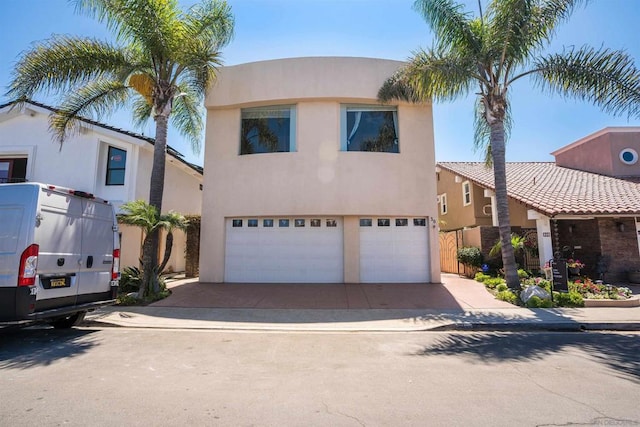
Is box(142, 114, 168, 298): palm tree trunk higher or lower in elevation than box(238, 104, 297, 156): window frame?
lower

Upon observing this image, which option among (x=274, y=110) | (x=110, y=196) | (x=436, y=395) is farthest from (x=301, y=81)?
(x=436, y=395)

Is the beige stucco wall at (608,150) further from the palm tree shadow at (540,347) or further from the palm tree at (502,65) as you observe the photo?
the palm tree shadow at (540,347)

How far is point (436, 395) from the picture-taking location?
4.25 metres

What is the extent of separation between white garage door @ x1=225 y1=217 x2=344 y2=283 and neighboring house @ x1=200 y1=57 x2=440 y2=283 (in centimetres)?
4

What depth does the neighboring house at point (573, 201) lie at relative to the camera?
13.7m

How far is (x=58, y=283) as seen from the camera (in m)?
6.48

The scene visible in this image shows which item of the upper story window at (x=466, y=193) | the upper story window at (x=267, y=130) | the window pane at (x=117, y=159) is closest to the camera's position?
the upper story window at (x=267, y=130)

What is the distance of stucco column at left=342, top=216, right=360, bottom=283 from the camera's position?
13.3 meters

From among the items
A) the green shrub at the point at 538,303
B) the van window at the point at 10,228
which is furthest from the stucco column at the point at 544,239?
the van window at the point at 10,228

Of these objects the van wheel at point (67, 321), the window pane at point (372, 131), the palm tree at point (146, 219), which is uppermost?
the window pane at point (372, 131)

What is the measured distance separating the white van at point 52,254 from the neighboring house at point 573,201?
12996mm

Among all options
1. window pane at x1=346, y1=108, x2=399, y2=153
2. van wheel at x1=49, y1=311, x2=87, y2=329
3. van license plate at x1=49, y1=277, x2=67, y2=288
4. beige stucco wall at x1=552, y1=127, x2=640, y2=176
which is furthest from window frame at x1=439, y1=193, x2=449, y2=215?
van license plate at x1=49, y1=277, x2=67, y2=288

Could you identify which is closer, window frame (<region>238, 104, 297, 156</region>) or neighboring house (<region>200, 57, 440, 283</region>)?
neighboring house (<region>200, 57, 440, 283</region>)

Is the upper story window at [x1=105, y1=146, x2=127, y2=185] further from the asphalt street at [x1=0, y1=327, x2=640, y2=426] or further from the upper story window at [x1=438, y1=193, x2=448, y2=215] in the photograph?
the upper story window at [x1=438, y1=193, x2=448, y2=215]
